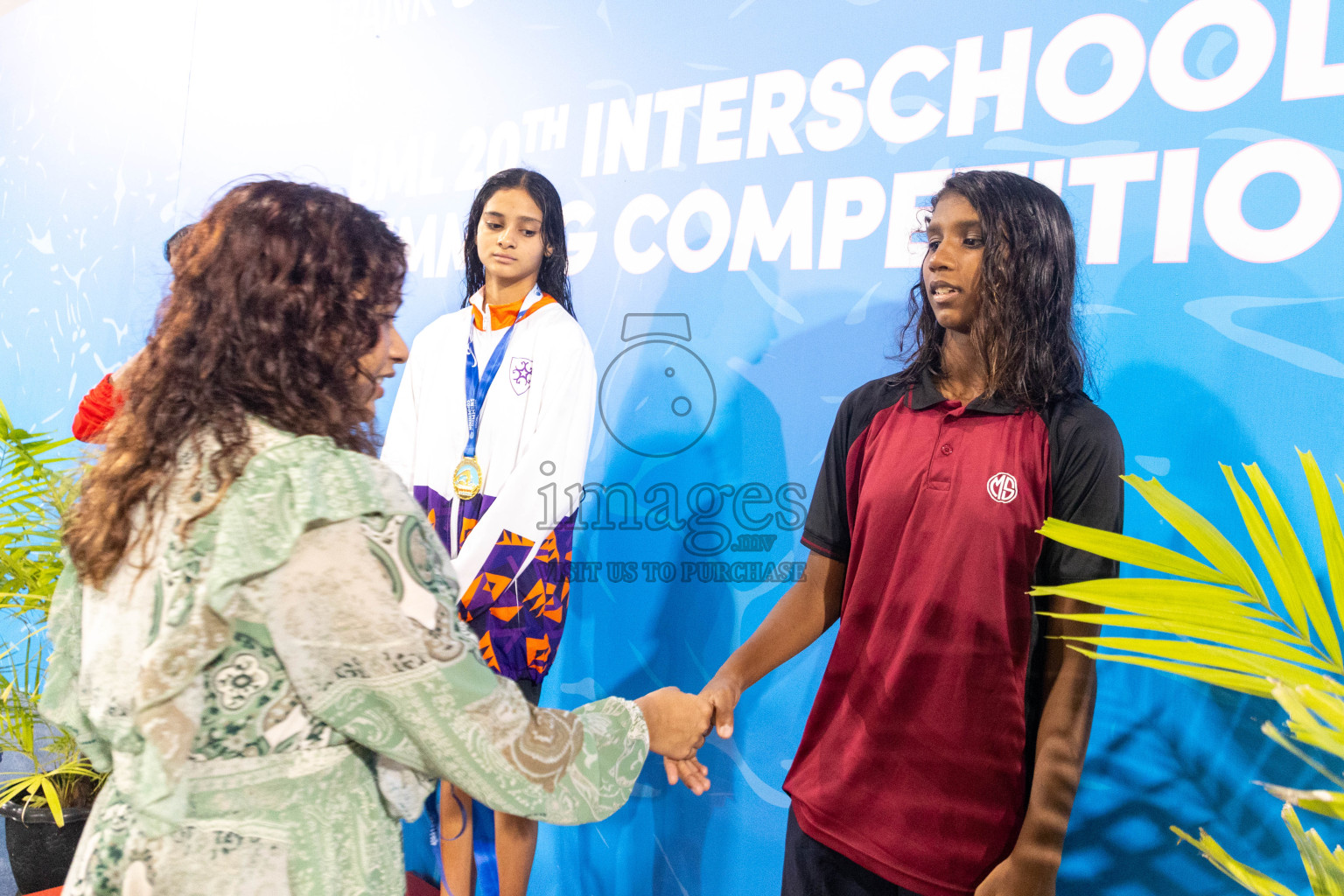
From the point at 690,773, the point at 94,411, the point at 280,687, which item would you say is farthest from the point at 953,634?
the point at 94,411

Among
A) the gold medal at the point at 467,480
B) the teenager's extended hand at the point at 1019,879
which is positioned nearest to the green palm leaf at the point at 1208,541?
the teenager's extended hand at the point at 1019,879

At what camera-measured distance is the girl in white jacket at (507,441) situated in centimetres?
206

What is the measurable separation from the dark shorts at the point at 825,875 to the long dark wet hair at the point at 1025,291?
A: 0.70 meters

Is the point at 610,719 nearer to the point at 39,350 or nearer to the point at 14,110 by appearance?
the point at 39,350

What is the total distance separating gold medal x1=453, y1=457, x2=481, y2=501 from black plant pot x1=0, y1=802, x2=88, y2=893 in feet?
4.91

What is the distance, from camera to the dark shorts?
4.43 ft

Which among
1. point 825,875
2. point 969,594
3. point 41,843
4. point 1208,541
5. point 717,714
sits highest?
point 1208,541

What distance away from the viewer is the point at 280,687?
962 mm

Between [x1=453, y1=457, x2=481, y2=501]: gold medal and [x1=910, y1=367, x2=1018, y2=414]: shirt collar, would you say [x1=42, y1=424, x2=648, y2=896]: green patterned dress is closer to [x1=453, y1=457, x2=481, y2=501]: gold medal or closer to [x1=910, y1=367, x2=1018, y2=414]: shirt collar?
[x1=910, y1=367, x2=1018, y2=414]: shirt collar

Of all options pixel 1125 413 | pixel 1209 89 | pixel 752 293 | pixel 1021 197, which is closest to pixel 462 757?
pixel 1021 197

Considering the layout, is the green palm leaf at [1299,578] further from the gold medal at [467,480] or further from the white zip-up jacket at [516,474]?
the gold medal at [467,480]

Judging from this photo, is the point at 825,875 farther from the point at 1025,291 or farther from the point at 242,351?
the point at 242,351

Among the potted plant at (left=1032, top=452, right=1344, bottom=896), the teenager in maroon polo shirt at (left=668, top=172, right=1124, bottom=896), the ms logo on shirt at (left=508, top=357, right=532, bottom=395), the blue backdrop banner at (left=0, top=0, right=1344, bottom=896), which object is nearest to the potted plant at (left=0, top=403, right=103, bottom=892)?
the blue backdrop banner at (left=0, top=0, right=1344, bottom=896)

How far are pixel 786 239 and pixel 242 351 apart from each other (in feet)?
4.82
